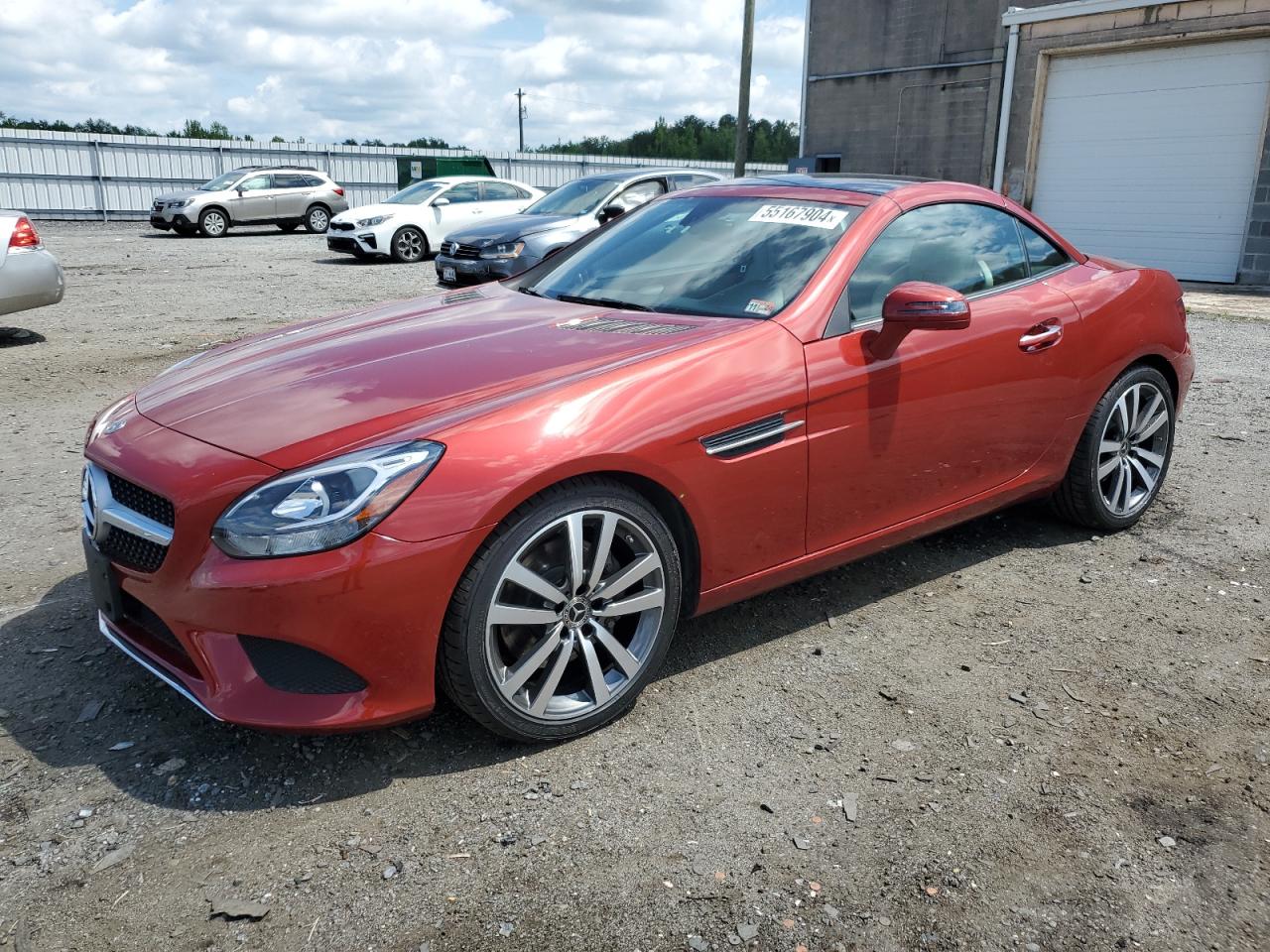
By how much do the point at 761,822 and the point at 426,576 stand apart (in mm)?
1038

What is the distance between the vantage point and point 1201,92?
604 inches

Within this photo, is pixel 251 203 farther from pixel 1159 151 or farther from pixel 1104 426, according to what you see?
pixel 1104 426

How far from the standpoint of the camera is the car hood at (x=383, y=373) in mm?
2748

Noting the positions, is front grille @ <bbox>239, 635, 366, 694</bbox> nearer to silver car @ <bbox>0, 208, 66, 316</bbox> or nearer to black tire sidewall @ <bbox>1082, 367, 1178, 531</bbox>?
black tire sidewall @ <bbox>1082, 367, 1178, 531</bbox>

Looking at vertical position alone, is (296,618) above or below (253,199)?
below

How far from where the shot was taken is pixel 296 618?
98.0 inches

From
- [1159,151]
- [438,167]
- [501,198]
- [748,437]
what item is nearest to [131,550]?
[748,437]

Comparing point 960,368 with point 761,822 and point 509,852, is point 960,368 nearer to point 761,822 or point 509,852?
point 761,822

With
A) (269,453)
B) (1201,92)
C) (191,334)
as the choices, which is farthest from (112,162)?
(269,453)

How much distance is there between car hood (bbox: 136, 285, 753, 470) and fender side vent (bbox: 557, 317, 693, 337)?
0.02 meters

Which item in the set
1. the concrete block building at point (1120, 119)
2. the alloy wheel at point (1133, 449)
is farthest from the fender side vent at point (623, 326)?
the concrete block building at point (1120, 119)

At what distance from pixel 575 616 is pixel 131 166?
30826 mm

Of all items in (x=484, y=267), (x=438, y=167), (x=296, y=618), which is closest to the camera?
(x=296, y=618)

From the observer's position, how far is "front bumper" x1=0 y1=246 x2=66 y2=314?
896cm
